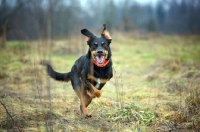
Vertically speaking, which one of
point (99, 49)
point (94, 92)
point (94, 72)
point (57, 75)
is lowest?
point (94, 92)

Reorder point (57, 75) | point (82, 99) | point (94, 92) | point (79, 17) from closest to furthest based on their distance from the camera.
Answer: point (94, 92), point (82, 99), point (57, 75), point (79, 17)

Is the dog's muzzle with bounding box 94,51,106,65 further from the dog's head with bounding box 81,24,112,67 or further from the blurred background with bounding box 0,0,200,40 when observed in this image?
the blurred background with bounding box 0,0,200,40

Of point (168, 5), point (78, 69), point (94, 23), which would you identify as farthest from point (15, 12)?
point (168, 5)

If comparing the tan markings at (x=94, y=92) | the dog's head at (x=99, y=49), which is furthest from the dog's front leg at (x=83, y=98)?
the dog's head at (x=99, y=49)

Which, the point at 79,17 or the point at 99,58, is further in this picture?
Result: the point at 79,17

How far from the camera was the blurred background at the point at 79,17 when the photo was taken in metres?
16.3

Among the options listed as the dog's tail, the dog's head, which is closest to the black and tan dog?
the dog's head

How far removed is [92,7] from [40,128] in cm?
5494

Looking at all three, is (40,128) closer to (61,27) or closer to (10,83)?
(10,83)

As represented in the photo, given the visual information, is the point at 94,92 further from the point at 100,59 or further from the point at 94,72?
the point at 100,59

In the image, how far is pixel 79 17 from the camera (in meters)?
36.0

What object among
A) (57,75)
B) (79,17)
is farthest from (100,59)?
(79,17)

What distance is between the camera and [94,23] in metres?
56.6

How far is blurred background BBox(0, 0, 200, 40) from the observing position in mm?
16281
